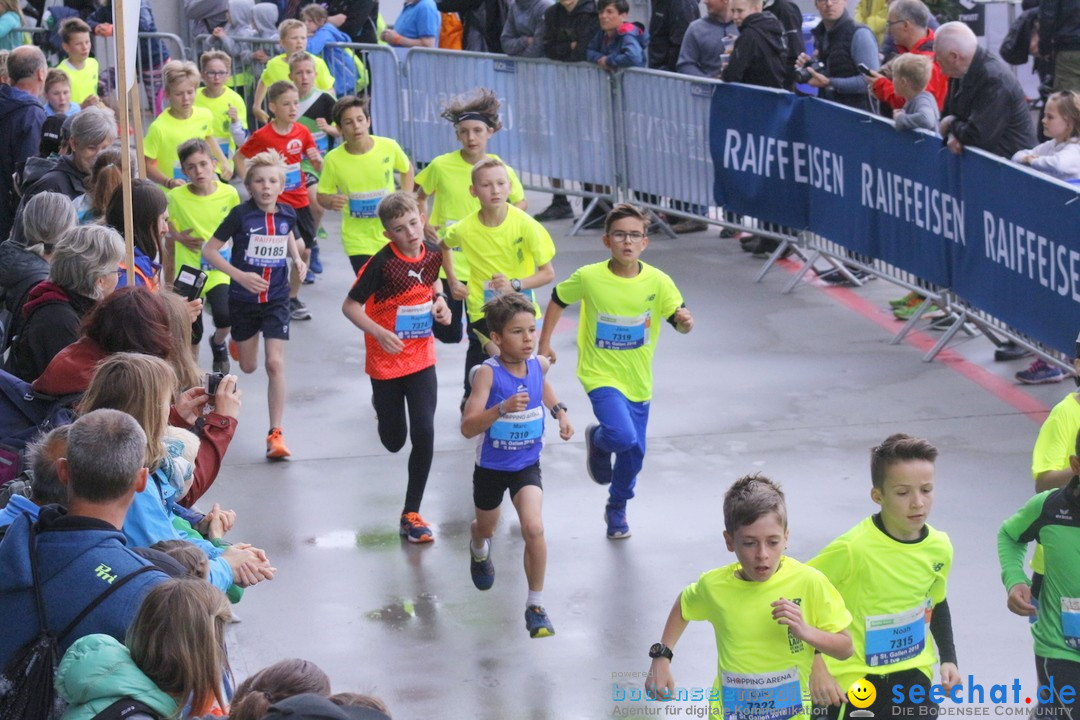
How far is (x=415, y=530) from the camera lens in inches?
317

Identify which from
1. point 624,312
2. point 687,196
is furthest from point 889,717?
point 687,196

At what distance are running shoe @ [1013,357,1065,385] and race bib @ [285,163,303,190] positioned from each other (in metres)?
5.64

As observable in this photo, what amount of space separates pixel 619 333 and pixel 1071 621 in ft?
10.9

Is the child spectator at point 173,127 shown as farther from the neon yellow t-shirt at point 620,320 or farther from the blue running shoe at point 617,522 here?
the blue running shoe at point 617,522

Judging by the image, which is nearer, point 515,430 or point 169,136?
point 515,430

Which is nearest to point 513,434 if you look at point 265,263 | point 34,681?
point 265,263

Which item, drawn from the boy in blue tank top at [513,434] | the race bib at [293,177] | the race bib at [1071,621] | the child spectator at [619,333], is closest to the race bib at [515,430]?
the boy in blue tank top at [513,434]

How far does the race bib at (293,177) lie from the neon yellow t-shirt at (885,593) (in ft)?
25.5

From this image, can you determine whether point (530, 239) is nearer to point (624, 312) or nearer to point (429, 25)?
point (624, 312)

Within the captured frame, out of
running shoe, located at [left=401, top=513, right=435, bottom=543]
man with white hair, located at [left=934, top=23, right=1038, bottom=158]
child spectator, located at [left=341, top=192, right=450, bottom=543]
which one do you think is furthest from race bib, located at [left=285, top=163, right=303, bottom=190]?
man with white hair, located at [left=934, top=23, right=1038, bottom=158]

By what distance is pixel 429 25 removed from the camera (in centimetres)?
1686

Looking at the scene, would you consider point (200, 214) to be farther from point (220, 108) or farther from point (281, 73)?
point (281, 73)

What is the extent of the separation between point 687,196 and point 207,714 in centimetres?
1123

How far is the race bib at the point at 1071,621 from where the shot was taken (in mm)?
5027
